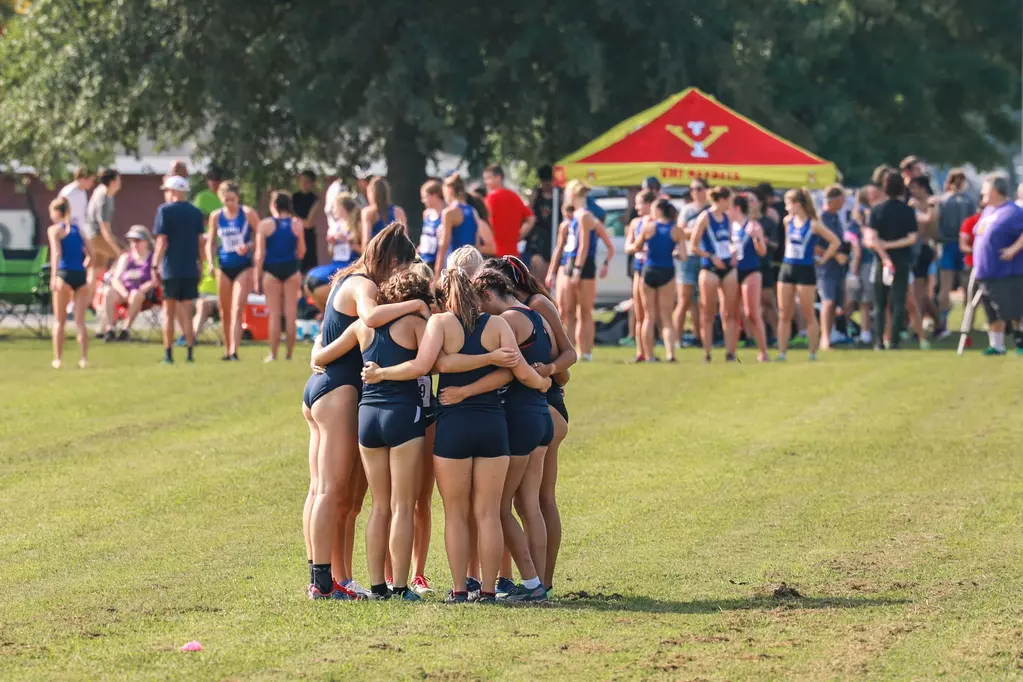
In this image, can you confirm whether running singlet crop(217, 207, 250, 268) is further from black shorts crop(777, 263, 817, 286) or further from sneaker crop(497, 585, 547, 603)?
sneaker crop(497, 585, 547, 603)

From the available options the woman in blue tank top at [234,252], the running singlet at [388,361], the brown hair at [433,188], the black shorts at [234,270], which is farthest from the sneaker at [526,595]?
the black shorts at [234,270]

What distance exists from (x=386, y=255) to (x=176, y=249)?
464 inches

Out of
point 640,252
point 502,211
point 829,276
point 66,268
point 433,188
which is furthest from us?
point 502,211

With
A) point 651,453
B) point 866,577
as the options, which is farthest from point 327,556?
point 651,453

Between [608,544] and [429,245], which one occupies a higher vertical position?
[429,245]

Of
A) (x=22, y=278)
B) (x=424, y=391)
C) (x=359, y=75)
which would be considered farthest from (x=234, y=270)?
(x=424, y=391)

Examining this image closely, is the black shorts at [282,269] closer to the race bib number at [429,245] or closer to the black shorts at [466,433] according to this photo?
the race bib number at [429,245]

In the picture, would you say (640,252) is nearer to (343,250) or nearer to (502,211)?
(502,211)

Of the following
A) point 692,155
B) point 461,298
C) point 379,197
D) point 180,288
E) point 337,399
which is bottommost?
point 337,399

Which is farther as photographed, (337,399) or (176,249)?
(176,249)

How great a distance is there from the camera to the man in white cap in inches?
771

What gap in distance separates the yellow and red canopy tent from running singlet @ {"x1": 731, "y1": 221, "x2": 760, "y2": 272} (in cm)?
346

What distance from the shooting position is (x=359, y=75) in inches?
1070

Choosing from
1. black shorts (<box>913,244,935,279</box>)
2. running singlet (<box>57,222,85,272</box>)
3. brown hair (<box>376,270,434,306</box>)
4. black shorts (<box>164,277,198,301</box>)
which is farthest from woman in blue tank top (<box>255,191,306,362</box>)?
brown hair (<box>376,270,434,306</box>)
